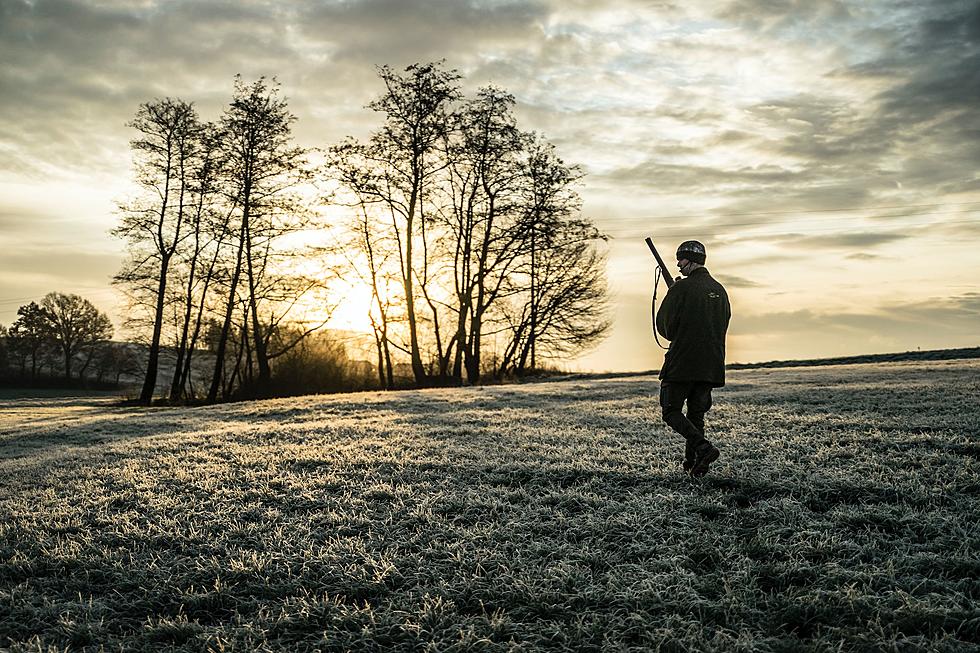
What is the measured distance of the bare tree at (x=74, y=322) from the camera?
2287 inches

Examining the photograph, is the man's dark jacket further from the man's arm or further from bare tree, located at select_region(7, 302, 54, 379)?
bare tree, located at select_region(7, 302, 54, 379)

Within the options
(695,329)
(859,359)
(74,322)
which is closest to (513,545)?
(695,329)

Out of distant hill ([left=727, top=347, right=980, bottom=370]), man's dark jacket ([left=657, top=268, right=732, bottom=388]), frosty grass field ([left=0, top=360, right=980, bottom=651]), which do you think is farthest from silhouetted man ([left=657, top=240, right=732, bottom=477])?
distant hill ([left=727, top=347, right=980, bottom=370])

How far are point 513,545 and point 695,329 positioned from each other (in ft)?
10.6

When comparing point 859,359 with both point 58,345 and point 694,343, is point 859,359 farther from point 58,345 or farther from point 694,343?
point 58,345

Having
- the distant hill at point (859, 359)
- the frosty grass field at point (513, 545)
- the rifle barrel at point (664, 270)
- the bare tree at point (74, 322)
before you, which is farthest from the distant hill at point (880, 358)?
the bare tree at point (74, 322)

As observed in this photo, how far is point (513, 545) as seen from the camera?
534cm

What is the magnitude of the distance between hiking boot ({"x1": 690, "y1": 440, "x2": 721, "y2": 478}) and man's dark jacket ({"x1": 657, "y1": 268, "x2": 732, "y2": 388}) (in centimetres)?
70

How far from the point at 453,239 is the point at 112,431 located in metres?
19.1

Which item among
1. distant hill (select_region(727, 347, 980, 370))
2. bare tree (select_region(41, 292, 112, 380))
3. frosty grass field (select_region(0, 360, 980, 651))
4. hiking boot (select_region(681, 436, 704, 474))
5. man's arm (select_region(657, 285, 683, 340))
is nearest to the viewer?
frosty grass field (select_region(0, 360, 980, 651))

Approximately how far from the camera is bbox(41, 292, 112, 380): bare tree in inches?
2287

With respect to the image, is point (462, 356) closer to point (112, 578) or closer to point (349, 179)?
point (349, 179)

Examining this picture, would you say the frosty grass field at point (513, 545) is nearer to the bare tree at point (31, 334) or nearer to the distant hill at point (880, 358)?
the distant hill at point (880, 358)

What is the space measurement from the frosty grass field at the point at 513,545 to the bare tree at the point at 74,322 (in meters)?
55.2
